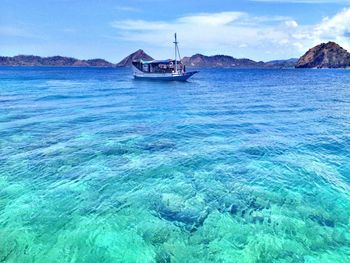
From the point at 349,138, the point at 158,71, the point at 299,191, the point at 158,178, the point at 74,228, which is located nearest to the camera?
the point at 74,228

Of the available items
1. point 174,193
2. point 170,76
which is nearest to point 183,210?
point 174,193

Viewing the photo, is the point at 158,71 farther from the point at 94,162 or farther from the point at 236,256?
the point at 236,256

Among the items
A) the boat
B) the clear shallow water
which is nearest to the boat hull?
the boat

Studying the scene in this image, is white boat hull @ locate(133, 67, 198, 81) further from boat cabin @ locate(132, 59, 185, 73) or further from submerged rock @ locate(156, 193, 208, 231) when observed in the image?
submerged rock @ locate(156, 193, 208, 231)

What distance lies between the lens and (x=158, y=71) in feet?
263

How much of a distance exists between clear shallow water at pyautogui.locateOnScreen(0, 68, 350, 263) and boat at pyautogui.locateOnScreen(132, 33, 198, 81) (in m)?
53.2

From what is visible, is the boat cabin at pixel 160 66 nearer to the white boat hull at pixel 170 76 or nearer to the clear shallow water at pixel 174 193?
the white boat hull at pixel 170 76

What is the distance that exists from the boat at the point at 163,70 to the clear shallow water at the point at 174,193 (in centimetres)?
5316

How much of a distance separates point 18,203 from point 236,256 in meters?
8.75

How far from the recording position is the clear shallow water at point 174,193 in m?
9.14

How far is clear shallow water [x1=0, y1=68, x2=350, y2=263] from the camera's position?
30.0ft

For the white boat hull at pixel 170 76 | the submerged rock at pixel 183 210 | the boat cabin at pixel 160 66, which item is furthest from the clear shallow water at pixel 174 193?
the boat cabin at pixel 160 66

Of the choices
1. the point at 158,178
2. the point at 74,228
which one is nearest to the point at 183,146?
the point at 158,178

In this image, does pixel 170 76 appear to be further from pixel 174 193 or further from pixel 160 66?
pixel 174 193
